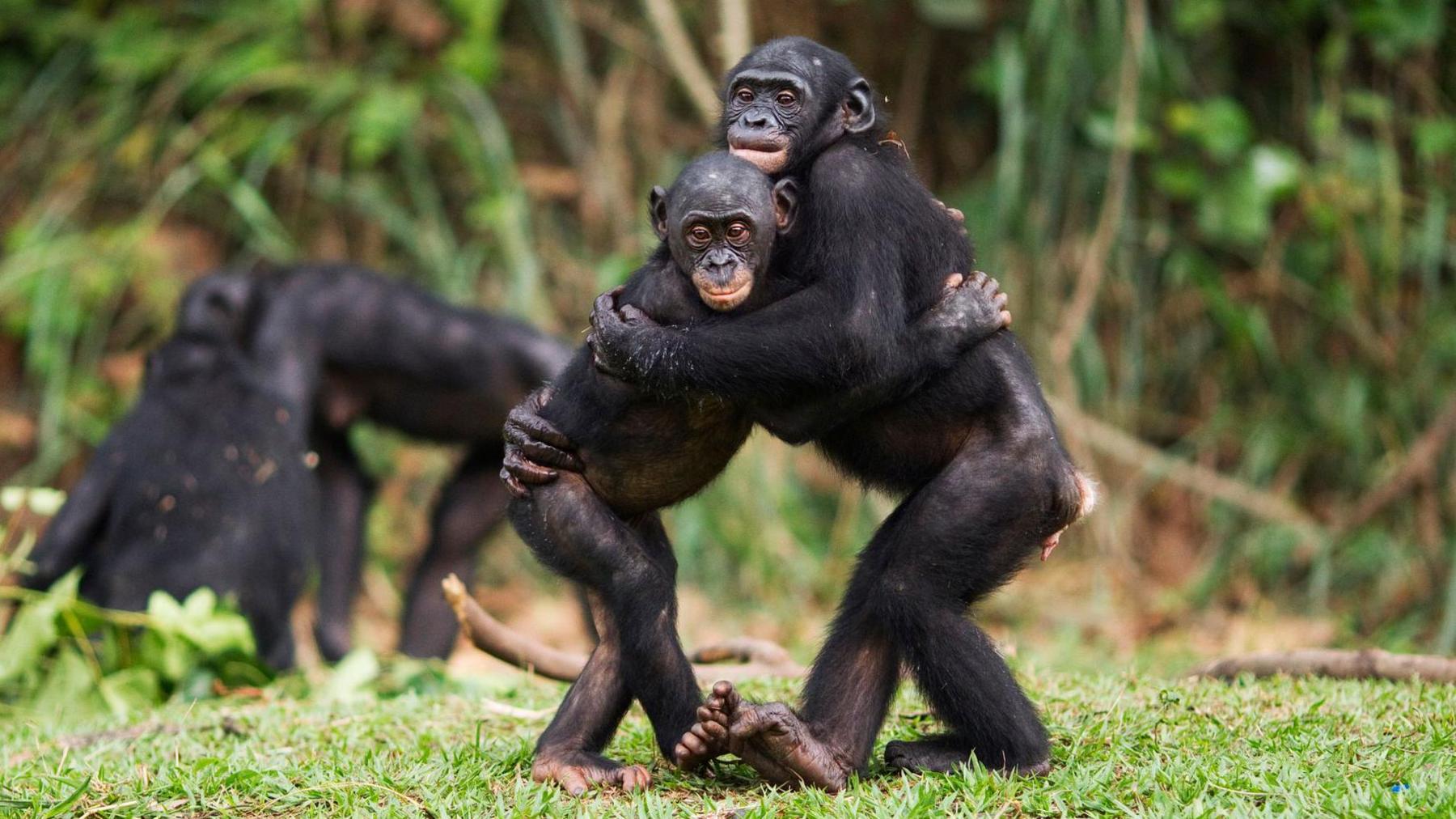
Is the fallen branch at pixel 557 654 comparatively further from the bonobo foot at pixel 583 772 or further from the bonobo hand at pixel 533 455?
the bonobo foot at pixel 583 772

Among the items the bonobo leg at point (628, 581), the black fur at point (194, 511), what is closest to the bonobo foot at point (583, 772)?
the bonobo leg at point (628, 581)

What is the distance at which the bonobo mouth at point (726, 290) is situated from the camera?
3.82 metres

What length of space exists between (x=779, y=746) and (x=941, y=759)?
46 cm

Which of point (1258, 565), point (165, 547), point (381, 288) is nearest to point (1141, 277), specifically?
point (1258, 565)

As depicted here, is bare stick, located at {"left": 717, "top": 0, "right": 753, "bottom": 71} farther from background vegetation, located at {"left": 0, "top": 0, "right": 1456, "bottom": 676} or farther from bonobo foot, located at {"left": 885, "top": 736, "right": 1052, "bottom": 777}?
bonobo foot, located at {"left": 885, "top": 736, "right": 1052, "bottom": 777}

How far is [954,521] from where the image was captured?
12.4 feet

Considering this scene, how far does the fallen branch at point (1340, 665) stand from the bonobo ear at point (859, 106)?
220 centimetres

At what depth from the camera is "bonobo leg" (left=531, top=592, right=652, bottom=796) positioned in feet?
12.6

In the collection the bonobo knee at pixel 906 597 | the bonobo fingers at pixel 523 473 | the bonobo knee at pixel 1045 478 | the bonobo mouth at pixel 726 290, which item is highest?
the bonobo mouth at pixel 726 290

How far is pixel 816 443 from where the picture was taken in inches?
164

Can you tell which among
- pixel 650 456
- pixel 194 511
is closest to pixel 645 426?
pixel 650 456

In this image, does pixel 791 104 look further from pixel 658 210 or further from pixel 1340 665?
pixel 1340 665

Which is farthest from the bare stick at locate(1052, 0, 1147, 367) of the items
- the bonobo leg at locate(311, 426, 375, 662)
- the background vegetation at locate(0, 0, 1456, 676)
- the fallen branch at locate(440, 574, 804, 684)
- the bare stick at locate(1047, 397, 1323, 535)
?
the bonobo leg at locate(311, 426, 375, 662)

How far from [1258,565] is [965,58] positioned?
153 inches
